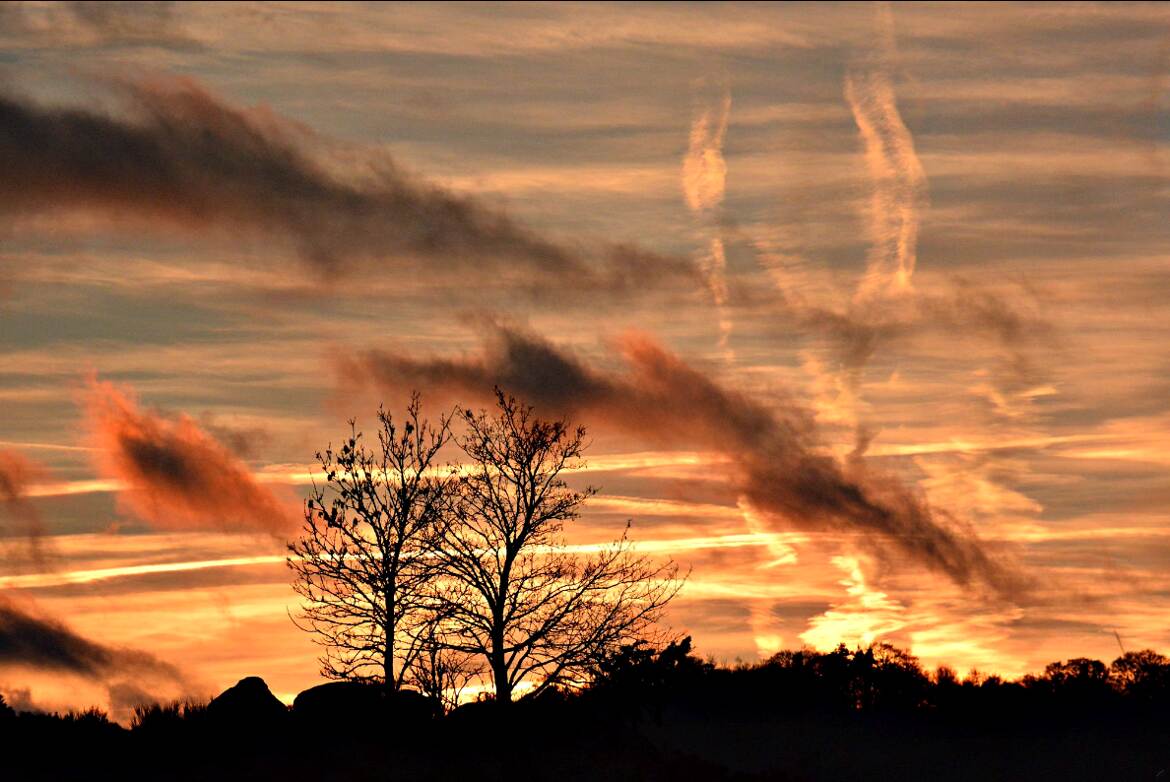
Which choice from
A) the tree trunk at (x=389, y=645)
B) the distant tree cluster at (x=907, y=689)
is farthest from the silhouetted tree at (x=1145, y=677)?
the tree trunk at (x=389, y=645)

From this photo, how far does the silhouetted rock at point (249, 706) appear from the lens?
139 ft

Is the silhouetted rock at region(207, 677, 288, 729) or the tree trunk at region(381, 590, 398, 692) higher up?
the tree trunk at region(381, 590, 398, 692)

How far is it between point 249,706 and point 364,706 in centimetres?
370

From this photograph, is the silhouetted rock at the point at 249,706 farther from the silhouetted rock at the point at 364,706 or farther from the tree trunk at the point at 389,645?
the tree trunk at the point at 389,645

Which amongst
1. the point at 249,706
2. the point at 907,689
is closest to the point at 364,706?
the point at 249,706

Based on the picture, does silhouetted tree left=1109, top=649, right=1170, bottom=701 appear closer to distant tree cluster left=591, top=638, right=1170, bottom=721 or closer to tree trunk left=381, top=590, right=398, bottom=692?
distant tree cluster left=591, top=638, right=1170, bottom=721

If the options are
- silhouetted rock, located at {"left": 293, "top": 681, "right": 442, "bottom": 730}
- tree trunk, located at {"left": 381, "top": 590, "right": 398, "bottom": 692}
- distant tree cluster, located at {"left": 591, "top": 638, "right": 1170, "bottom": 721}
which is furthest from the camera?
distant tree cluster, located at {"left": 591, "top": 638, "right": 1170, "bottom": 721}

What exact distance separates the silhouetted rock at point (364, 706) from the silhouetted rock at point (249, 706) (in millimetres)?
840

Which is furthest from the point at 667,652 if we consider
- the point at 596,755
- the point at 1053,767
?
the point at 1053,767

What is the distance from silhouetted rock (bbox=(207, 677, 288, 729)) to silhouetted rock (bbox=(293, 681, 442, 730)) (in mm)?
840

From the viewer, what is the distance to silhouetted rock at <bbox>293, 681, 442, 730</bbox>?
44094mm

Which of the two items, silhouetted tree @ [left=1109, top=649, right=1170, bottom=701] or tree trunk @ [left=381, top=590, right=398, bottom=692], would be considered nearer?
tree trunk @ [left=381, top=590, right=398, bottom=692]

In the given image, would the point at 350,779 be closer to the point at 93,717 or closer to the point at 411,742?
the point at 411,742

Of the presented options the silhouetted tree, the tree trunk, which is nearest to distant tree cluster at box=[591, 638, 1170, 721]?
the silhouetted tree
